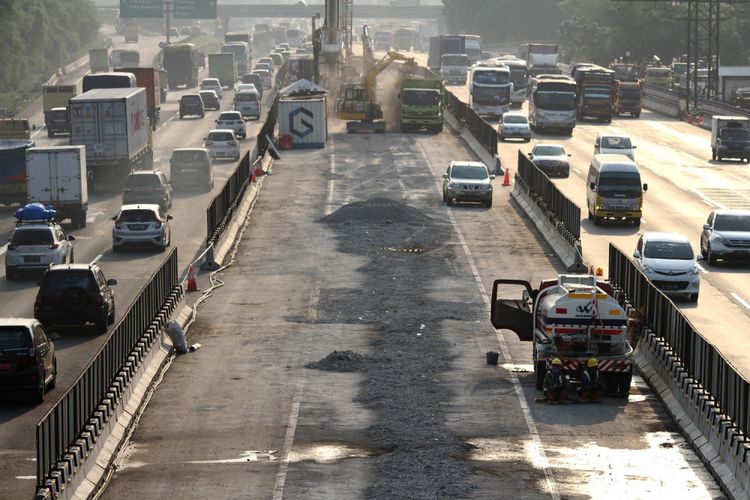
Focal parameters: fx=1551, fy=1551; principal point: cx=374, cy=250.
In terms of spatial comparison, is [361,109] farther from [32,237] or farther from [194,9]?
[194,9]

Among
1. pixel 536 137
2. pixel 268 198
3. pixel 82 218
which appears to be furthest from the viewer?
pixel 536 137

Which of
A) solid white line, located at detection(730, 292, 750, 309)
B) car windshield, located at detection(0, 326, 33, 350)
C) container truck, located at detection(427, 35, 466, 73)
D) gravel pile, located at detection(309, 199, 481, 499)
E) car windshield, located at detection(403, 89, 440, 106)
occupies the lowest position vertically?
solid white line, located at detection(730, 292, 750, 309)

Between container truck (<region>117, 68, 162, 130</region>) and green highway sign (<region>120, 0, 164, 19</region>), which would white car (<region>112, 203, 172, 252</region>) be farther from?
green highway sign (<region>120, 0, 164, 19</region>)

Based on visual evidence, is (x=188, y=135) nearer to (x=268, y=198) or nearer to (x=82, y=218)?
(x=268, y=198)

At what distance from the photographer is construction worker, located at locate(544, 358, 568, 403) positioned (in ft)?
97.6

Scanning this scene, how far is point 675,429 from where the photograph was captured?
28.1 meters

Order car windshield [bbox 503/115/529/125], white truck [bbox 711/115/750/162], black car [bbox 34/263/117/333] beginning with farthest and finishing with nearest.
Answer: car windshield [bbox 503/115/529/125] < white truck [bbox 711/115/750/162] < black car [bbox 34/263/117/333]

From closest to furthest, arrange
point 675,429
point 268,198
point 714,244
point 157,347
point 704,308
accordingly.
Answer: point 675,429, point 157,347, point 704,308, point 714,244, point 268,198

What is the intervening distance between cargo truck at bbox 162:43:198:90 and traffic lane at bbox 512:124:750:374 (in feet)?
184

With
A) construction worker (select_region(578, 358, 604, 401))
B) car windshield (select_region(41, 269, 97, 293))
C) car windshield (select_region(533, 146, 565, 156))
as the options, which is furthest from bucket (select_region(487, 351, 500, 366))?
car windshield (select_region(533, 146, 565, 156))

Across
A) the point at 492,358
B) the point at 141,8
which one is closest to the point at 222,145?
the point at 492,358

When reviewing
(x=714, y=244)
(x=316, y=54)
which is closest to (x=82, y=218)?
(x=714, y=244)

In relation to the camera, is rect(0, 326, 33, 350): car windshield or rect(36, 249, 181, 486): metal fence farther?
rect(0, 326, 33, 350): car windshield

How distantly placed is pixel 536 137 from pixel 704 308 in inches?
2084
